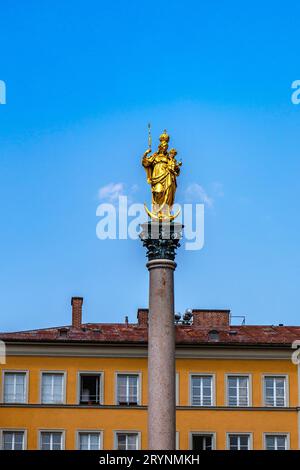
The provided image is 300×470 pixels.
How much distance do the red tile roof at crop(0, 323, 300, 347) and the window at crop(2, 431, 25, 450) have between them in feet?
14.3

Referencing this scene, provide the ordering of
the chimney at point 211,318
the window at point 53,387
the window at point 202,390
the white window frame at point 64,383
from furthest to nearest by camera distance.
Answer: the chimney at point 211,318
the window at point 202,390
the window at point 53,387
the white window frame at point 64,383

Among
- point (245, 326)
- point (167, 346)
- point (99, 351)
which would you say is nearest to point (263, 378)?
point (245, 326)

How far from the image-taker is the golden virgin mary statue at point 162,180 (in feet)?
129

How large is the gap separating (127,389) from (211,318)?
5.86 m

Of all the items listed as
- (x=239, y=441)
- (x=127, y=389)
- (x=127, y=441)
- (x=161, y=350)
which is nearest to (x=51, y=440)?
(x=127, y=441)

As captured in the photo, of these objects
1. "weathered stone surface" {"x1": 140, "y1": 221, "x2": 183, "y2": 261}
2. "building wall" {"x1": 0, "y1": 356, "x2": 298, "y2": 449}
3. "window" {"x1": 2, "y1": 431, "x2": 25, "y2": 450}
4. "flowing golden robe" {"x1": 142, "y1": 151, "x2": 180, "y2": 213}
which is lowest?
"window" {"x1": 2, "y1": 431, "x2": 25, "y2": 450}

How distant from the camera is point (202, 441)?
55500mm

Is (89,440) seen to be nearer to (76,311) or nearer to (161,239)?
(76,311)

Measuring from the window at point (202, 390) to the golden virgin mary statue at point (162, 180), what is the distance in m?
18.4

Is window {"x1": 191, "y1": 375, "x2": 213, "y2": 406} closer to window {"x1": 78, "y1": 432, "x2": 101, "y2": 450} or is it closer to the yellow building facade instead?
the yellow building facade

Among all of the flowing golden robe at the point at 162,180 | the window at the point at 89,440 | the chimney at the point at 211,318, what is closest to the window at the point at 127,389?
the window at the point at 89,440

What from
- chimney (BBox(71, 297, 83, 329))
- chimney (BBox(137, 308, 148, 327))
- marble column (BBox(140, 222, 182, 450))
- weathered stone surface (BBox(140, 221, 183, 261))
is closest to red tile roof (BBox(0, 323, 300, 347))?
chimney (BBox(137, 308, 148, 327))

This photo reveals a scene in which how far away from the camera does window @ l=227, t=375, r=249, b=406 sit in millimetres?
56219

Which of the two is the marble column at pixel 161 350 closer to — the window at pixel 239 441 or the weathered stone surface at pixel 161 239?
the weathered stone surface at pixel 161 239
